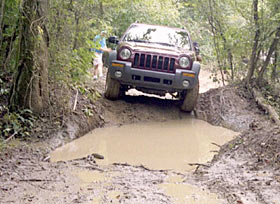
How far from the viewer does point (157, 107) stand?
30.2 feet

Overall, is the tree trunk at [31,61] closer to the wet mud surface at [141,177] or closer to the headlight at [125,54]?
the wet mud surface at [141,177]

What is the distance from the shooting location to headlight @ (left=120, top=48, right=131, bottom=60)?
8.17 m

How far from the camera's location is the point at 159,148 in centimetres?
681

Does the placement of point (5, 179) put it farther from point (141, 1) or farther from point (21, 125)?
point (141, 1)

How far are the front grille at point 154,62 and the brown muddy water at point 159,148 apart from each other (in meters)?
1.15

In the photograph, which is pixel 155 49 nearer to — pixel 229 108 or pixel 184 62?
pixel 184 62

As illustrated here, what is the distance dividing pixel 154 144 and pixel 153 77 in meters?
1.57

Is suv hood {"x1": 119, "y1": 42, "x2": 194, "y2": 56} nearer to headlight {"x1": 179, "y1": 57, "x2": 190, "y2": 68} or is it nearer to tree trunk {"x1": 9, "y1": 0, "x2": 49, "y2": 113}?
headlight {"x1": 179, "y1": 57, "x2": 190, "y2": 68}

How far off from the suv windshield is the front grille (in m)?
0.86

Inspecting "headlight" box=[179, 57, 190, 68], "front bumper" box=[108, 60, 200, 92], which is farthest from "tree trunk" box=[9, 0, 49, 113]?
"headlight" box=[179, 57, 190, 68]

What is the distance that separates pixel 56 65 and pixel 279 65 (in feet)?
20.2

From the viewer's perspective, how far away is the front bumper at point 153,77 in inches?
318

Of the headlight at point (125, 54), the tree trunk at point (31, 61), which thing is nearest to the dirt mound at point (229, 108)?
the headlight at point (125, 54)

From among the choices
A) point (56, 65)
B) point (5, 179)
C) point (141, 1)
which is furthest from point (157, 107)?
point (141, 1)
